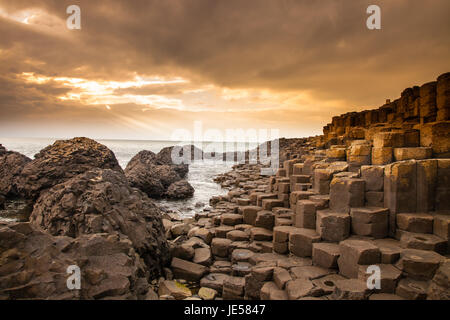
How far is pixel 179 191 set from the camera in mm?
14328

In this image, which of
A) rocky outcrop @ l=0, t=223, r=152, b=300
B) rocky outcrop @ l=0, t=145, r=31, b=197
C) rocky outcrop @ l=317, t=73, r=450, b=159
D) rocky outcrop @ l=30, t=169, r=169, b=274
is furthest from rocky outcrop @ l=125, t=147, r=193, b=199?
rocky outcrop @ l=0, t=223, r=152, b=300

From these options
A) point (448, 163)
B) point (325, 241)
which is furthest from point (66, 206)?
point (448, 163)

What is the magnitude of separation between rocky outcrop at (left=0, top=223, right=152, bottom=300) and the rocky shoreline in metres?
0.01

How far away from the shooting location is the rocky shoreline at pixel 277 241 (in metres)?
3.15

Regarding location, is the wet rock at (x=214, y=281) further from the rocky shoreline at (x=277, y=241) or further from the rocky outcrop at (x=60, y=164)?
the rocky outcrop at (x=60, y=164)

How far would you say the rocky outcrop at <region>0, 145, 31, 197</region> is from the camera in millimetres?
10820

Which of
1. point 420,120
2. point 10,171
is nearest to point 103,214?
point 10,171

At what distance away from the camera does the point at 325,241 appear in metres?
5.05

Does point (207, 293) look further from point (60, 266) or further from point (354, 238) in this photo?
point (354, 238)

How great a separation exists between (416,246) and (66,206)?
6.46 m

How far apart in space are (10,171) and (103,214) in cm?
1116

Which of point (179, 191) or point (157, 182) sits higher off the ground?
point (157, 182)

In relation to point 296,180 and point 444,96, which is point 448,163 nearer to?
point 296,180

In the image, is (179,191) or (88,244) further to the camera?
(179,191)
